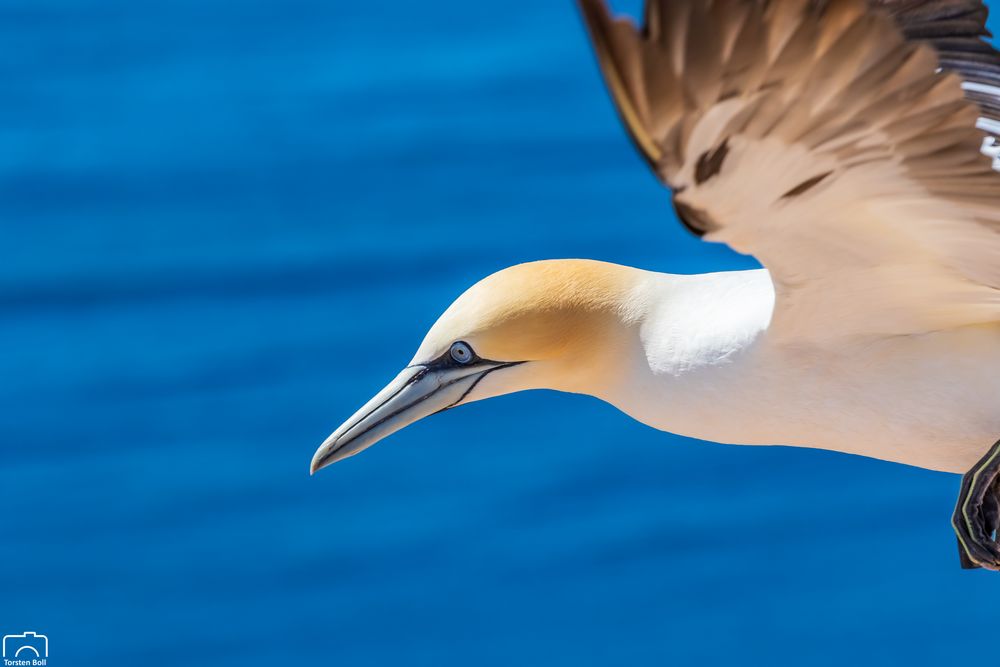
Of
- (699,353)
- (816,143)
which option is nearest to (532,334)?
(699,353)

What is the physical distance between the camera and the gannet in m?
2.61

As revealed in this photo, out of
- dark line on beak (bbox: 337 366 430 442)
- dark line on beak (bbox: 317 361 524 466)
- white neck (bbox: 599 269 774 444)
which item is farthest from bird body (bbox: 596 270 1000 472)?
dark line on beak (bbox: 337 366 430 442)

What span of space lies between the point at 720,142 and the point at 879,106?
0.26 meters

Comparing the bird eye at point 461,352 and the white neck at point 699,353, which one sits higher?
the bird eye at point 461,352

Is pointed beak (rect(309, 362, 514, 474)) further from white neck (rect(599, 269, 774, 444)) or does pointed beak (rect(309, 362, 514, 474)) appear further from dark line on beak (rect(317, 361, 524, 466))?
white neck (rect(599, 269, 774, 444))

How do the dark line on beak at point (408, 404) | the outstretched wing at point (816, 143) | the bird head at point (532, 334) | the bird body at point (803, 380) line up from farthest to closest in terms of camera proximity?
the dark line on beak at point (408, 404) → the bird head at point (532, 334) → the bird body at point (803, 380) → the outstretched wing at point (816, 143)

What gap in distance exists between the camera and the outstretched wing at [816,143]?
8.45 ft

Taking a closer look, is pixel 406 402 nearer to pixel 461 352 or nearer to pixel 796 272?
pixel 461 352

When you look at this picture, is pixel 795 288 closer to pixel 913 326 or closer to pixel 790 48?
pixel 913 326

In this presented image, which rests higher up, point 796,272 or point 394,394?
point 394,394

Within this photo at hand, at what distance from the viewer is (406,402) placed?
4.01m

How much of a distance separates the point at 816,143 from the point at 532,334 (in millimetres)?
1152

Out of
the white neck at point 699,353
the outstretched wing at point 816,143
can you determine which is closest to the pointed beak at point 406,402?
the white neck at point 699,353

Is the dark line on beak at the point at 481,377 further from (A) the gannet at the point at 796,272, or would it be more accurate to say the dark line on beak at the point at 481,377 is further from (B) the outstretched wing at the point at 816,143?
(B) the outstretched wing at the point at 816,143
